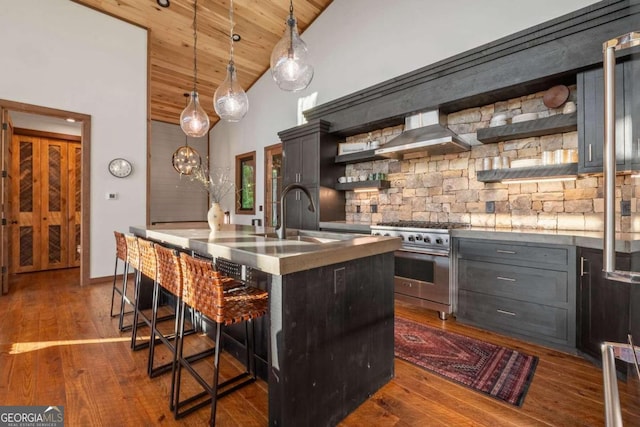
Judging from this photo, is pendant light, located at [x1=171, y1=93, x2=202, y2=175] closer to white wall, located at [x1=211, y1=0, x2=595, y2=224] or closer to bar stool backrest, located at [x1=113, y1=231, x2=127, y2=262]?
white wall, located at [x1=211, y1=0, x2=595, y2=224]

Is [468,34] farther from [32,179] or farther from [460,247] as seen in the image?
[32,179]

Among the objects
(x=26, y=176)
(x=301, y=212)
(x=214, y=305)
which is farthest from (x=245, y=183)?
(x=214, y=305)

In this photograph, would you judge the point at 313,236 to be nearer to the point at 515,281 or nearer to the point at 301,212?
the point at 515,281

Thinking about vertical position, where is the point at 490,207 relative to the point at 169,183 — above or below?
below

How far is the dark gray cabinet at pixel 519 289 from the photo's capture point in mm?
2396

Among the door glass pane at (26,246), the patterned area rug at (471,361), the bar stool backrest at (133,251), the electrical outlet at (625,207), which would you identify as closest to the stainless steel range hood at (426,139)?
the patterned area rug at (471,361)

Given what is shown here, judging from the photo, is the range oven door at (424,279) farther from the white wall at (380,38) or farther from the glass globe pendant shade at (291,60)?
the white wall at (380,38)

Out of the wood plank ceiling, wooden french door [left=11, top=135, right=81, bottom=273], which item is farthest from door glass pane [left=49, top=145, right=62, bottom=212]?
the wood plank ceiling

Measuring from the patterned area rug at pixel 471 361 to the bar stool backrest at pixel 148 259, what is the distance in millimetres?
1988

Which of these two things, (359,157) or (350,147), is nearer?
(359,157)

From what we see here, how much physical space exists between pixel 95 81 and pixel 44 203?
95.0 inches

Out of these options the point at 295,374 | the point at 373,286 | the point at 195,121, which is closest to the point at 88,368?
the point at 295,374

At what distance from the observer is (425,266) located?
10.7 feet

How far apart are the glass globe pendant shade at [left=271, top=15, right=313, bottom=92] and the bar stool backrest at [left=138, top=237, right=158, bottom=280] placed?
1.68 meters
